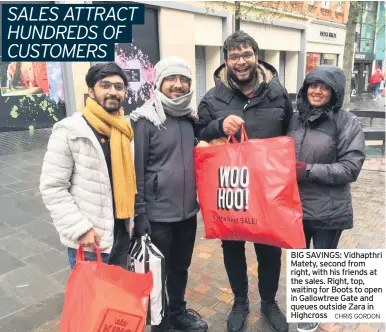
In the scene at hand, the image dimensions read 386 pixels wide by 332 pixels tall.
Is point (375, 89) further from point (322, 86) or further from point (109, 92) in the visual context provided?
point (109, 92)

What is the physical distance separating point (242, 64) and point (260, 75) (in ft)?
0.56

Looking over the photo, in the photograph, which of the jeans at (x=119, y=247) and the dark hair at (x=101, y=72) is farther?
the jeans at (x=119, y=247)

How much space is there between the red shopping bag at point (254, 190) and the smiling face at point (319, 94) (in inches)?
15.0

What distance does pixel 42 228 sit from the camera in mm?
4488

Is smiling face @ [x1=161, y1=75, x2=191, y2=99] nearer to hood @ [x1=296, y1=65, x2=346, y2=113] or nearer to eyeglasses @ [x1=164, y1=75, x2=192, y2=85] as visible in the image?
eyeglasses @ [x1=164, y1=75, x2=192, y2=85]

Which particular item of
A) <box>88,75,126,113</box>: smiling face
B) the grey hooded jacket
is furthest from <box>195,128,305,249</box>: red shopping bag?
<box>88,75,126,113</box>: smiling face

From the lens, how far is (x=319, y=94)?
2408 millimetres

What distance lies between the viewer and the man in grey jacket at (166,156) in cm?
233

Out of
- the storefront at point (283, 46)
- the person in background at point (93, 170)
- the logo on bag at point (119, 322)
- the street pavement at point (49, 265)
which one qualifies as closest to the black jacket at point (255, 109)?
the person in background at point (93, 170)

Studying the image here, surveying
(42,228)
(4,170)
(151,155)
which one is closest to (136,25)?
(4,170)

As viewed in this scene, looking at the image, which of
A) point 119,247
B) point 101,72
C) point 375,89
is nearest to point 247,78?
point 101,72

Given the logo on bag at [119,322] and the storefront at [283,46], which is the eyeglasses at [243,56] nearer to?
the logo on bag at [119,322]

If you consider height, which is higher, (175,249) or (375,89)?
(375,89)

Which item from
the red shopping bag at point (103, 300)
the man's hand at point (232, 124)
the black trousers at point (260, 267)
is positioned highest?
the man's hand at point (232, 124)
